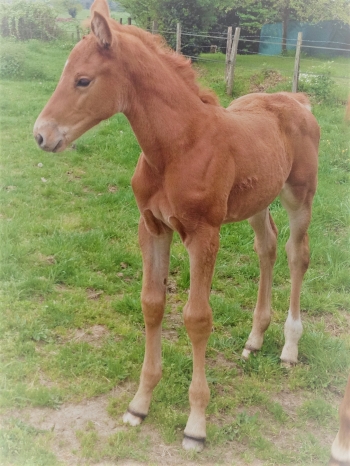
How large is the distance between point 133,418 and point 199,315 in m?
0.80

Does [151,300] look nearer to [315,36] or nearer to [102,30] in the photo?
[102,30]

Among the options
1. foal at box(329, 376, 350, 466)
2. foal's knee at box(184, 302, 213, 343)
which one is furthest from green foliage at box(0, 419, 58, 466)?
foal at box(329, 376, 350, 466)

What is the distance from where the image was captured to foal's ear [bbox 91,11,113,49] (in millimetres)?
2076

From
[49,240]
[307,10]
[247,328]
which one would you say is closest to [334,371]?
[247,328]

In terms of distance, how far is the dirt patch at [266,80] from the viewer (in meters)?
11.6

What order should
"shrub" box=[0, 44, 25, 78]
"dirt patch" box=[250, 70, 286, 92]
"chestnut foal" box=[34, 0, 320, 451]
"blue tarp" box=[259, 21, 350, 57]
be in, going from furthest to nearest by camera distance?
"shrub" box=[0, 44, 25, 78] < "dirt patch" box=[250, 70, 286, 92] < "blue tarp" box=[259, 21, 350, 57] < "chestnut foal" box=[34, 0, 320, 451]

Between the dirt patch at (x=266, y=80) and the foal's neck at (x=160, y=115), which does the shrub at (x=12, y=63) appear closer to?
the dirt patch at (x=266, y=80)

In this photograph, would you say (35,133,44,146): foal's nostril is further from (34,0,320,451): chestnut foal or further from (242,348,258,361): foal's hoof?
(242,348,258,361): foal's hoof

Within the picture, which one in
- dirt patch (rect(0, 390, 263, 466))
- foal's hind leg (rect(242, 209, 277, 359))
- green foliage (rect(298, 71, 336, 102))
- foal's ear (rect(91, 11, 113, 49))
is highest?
foal's ear (rect(91, 11, 113, 49))

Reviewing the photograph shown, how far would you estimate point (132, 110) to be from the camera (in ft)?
7.77

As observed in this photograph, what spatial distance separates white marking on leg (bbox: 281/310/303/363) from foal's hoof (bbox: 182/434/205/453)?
1.07 m

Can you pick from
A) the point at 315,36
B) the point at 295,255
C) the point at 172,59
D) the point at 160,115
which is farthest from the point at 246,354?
the point at 315,36

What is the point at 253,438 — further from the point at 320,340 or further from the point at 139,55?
the point at 139,55

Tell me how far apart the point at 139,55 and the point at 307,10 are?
9750mm
